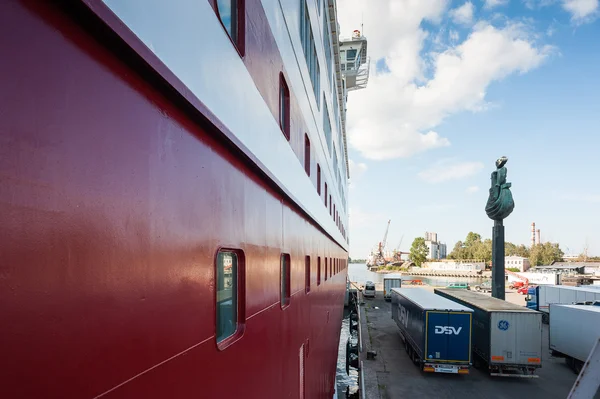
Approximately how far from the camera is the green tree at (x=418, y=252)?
406 ft

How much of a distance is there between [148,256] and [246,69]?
7.20ft

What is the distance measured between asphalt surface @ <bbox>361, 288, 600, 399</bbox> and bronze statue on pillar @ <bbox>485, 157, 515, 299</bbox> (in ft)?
22.0

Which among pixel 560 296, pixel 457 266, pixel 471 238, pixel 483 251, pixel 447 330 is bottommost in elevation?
pixel 457 266

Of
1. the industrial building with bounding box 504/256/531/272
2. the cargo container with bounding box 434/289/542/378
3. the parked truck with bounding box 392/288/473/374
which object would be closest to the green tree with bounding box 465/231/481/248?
the industrial building with bounding box 504/256/531/272

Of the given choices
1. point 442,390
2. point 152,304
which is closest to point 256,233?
point 152,304

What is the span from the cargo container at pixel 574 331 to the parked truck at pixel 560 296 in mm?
6105

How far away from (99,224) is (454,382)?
16.8 metres

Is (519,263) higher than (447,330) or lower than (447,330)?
lower

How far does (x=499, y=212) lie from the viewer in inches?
987

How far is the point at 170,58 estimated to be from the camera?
6.57 feet

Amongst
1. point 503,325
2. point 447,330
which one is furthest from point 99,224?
point 503,325

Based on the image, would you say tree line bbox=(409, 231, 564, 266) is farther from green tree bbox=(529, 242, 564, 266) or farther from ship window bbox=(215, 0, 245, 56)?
ship window bbox=(215, 0, 245, 56)

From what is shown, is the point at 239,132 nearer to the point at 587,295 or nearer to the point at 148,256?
the point at 148,256

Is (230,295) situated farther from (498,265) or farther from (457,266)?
(457,266)
